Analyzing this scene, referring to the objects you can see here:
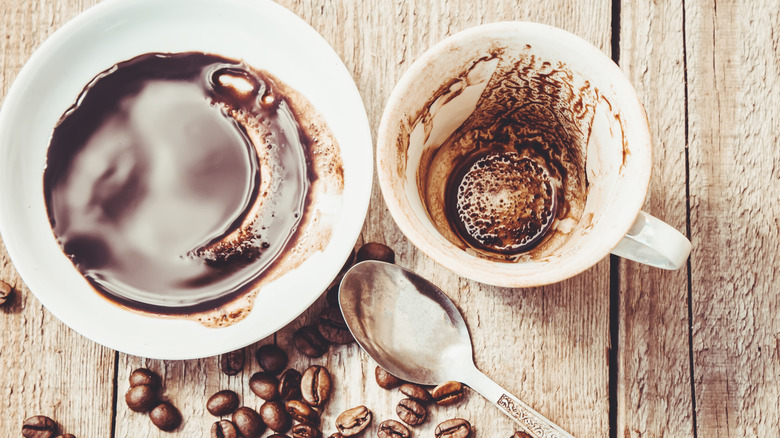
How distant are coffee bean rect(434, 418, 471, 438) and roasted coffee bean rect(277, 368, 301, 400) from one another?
0.19 m

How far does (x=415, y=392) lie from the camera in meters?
0.77

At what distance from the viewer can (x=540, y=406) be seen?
78 centimetres

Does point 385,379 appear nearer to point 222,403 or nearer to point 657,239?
point 222,403

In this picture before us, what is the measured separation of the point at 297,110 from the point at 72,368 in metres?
0.46

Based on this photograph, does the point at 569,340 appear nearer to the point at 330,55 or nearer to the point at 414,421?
the point at 414,421

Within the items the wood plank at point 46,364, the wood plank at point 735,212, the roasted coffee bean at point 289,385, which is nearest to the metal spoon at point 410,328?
the roasted coffee bean at point 289,385

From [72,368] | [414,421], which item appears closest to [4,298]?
[72,368]

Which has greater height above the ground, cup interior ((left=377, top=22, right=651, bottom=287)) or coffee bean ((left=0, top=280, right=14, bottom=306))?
cup interior ((left=377, top=22, right=651, bottom=287))

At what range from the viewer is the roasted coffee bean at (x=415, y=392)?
2.53 feet

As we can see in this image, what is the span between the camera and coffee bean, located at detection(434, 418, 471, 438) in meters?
0.77

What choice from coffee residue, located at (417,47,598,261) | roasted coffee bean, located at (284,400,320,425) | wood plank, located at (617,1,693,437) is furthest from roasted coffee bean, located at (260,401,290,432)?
wood plank, located at (617,1,693,437)

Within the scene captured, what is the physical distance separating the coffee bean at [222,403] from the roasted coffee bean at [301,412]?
70 mm

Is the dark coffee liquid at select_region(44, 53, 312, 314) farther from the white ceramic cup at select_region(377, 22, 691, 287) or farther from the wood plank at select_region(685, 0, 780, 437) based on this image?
the wood plank at select_region(685, 0, 780, 437)

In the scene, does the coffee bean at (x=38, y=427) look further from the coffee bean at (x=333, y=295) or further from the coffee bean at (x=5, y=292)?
the coffee bean at (x=333, y=295)
